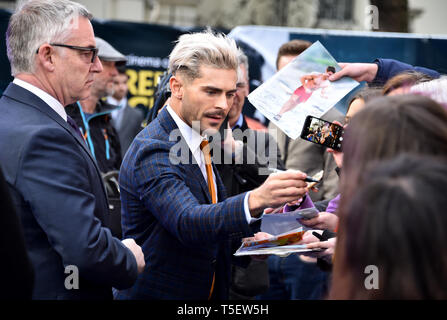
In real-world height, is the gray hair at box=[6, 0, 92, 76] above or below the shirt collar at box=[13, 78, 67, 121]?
above

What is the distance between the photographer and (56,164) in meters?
1.98

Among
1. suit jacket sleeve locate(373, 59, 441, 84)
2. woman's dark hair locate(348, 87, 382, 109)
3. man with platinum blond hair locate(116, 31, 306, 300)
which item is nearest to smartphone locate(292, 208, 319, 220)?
man with platinum blond hair locate(116, 31, 306, 300)

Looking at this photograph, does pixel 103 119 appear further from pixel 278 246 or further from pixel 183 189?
pixel 278 246

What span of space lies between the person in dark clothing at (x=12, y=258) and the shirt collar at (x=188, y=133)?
1.12 metres

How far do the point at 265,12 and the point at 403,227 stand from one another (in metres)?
14.4

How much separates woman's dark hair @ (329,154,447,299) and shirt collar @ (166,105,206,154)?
1.51m

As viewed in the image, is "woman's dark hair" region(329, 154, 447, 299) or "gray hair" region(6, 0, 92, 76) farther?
"gray hair" region(6, 0, 92, 76)

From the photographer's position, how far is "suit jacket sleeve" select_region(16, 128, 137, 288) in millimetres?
1943

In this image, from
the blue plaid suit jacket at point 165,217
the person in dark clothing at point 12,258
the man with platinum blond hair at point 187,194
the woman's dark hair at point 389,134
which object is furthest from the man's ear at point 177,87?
the woman's dark hair at point 389,134

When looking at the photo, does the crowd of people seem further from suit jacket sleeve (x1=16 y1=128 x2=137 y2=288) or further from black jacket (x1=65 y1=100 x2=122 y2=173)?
black jacket (x1=65 y1=100 x2=122 y2=173)

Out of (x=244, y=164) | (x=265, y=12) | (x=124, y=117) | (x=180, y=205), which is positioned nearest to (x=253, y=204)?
(x=180, y=205)

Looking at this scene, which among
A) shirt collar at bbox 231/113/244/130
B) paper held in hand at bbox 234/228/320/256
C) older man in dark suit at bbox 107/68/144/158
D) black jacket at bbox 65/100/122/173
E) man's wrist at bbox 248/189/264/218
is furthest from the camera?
older man in dark suit at bbox 107/68/144/158
